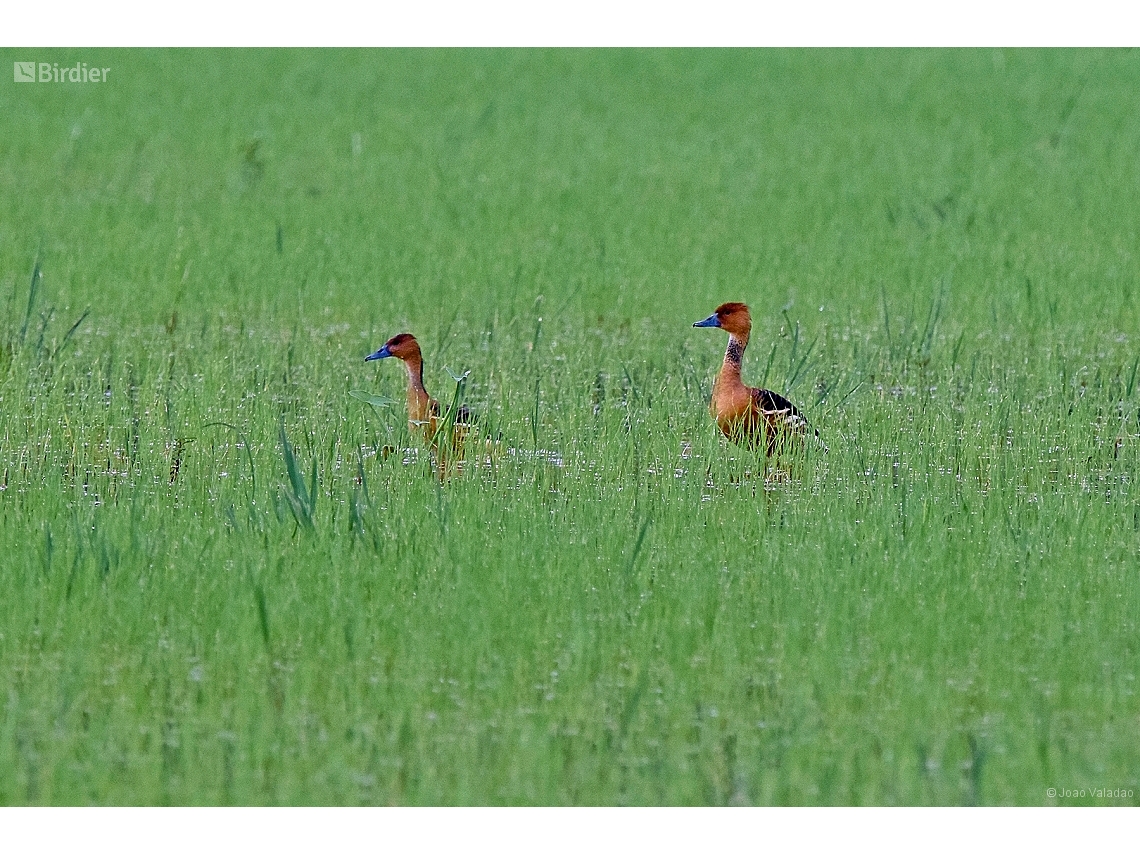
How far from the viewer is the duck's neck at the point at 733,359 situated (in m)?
6.95

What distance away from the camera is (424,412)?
6.88 metres

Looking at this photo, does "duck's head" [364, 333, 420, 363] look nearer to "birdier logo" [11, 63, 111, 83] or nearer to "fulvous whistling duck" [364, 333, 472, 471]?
"fulvous whistling duck" [364, 333, 472, 471]

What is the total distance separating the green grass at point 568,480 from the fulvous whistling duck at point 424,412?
0.08 m

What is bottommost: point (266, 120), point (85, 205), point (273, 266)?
point (273, 266)

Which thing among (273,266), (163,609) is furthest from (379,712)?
(273,266)

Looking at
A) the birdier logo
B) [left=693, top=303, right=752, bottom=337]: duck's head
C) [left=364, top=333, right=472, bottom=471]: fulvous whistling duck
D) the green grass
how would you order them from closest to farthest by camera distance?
the green grass < [left=364, top=333, right=472, bottom=471]: fulvous whistling duck < [left=693, top=303, right=752, bottom=337]: duck's head < the birdier logo

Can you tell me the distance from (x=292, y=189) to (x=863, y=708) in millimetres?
8861

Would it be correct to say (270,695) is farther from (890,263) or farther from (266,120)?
(266,120)

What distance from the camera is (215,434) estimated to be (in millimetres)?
6832

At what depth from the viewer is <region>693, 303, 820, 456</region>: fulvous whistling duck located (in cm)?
666

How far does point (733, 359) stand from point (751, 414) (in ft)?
1.30

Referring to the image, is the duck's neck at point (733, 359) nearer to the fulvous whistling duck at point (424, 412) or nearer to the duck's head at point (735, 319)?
the duck's head at point (735, 319)

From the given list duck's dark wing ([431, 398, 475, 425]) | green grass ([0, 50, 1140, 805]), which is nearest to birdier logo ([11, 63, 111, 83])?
green grass ([0, 50, 1140, 805])

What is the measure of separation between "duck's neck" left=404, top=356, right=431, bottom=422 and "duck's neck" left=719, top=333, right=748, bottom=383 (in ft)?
3.69
